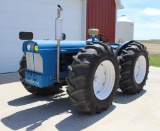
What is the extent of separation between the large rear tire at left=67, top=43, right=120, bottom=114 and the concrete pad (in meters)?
0.22

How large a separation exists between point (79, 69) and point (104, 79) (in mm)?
998

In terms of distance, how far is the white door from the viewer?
836 centimetres

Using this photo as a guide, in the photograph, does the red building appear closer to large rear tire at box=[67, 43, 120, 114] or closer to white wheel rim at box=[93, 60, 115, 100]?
white wheel rim at box=[93, 60, 115, 100]

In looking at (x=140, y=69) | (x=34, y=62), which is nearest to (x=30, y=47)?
(x=34, y=62)

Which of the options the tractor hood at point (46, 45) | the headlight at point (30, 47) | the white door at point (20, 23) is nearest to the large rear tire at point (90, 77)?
the tractor hood at point (46, 45)

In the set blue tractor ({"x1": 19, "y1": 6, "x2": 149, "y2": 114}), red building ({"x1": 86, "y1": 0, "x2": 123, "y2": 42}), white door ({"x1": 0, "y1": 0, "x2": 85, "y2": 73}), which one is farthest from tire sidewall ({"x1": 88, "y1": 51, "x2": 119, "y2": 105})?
red building ({"x1": 86, "y1": 0, "x2": 123, "y2": 42})

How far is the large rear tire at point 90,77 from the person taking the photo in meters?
3.93

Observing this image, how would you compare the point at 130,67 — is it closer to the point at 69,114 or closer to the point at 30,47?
the point at 69,114

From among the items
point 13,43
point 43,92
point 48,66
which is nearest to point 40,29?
point 13,43

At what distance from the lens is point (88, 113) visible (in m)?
4.25

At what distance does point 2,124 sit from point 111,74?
83.1 inches

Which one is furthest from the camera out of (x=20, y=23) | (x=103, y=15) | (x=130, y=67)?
(x=103, y=15)

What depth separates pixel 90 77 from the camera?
13.2ft

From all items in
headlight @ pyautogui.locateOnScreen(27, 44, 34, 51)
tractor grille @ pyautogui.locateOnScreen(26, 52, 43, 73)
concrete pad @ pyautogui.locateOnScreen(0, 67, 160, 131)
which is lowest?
concrete pad @ pyautogui.locateOnScreen(0, 67, 160, 131)
